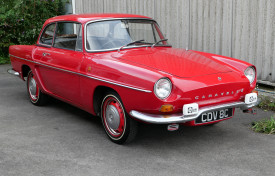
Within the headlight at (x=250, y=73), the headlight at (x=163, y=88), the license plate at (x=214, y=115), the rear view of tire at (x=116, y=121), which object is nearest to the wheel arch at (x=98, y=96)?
the rear view of tire at (x=116, y=121)

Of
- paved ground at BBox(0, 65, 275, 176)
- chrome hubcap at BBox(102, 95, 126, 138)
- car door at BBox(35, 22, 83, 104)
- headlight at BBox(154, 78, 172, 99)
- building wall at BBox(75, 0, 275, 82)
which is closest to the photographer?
paved ground at BBox(0, 65, 275, 176)

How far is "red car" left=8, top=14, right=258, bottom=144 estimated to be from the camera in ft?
12.6

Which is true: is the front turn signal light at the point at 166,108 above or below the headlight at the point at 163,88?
below

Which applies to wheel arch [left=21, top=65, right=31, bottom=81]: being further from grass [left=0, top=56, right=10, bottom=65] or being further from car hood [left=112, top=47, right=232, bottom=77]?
grass [left=0, top=56, right=10, bottom=65]

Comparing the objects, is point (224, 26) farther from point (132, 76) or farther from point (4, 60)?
point (4, 60)

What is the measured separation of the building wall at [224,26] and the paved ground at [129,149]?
4.78 ft

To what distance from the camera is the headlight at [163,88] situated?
3791 millimetres

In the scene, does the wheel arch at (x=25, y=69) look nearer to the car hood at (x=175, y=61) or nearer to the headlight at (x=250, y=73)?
the car hood at (x=175, y=61)

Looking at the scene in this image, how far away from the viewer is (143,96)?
3.84m

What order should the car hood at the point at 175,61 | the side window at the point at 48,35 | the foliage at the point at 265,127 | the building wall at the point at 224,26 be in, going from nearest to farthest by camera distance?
the car hood at the point at 175,61 → the foliage at the point at 265,127 → the side window at the point at 48,35 → the building wall at the point at 224,26

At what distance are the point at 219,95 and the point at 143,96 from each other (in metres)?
0.90

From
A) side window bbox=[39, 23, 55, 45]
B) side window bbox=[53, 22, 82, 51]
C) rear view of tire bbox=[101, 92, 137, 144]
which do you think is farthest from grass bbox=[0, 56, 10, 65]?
rear view of tire bbox=[101, 92, 137, 144]

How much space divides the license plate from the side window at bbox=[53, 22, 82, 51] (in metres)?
2.00

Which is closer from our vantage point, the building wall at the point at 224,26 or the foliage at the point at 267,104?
the foliage at the point at 267,104
